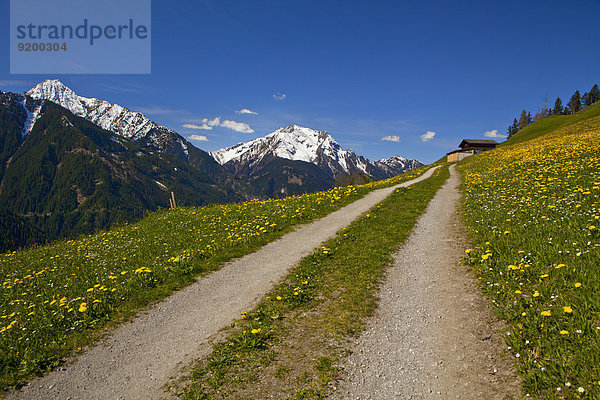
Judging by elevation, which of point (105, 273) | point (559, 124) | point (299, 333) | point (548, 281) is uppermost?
point (559, 124)

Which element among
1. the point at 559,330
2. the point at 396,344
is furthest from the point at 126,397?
the point at 559,330

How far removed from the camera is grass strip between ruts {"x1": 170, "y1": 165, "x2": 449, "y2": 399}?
17.4 feet

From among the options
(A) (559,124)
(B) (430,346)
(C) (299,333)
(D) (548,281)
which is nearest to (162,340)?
(C) (299,333)

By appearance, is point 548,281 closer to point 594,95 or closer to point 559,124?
point 559,124

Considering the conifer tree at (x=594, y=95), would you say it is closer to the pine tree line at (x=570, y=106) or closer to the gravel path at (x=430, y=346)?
the pine tree line at (x=570, y=106)

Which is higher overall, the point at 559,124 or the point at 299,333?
the point at 559,124

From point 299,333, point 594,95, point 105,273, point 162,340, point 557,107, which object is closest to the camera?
point 299,333

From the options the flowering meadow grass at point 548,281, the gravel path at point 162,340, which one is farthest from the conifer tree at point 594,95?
the gravel path at point 162,340

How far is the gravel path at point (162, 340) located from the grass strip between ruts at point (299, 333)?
0.52m

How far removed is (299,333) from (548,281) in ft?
20.5

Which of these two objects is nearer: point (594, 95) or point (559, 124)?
point (559, 124)

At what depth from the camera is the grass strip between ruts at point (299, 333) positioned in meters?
5.30

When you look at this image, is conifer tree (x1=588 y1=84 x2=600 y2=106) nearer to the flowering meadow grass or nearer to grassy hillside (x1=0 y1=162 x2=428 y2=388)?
the flowering meadow grass

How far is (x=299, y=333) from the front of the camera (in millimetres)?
6836
